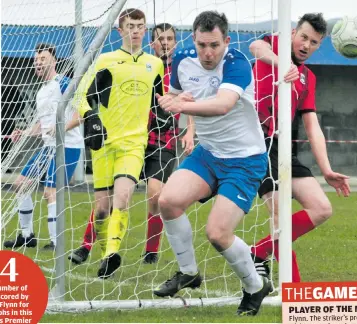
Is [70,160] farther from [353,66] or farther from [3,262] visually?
[353,66]

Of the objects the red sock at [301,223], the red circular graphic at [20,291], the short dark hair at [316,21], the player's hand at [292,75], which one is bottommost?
the red circular graphic at [20,291]

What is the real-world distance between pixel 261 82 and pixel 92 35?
1408mm

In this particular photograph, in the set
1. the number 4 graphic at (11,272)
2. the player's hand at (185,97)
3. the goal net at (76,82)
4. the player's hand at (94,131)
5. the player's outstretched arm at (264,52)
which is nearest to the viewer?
the player's hand at (185,97)

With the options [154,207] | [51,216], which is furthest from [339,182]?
[51,216]

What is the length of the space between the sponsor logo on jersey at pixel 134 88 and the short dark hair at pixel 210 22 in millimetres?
2095

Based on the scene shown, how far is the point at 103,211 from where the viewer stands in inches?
321

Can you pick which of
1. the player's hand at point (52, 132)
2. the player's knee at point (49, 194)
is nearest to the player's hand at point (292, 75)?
the player's hand at point (52, 132)

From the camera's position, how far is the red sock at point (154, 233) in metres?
8.66

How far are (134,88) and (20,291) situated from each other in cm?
229

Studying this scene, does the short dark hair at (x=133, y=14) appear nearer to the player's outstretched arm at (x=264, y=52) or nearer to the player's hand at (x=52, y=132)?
the player's hand at (x=52, y=132)

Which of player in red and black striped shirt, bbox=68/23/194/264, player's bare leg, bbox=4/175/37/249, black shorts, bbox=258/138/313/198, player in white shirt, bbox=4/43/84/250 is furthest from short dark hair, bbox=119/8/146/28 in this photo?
player's bare leg, bbox=4/175/37/249

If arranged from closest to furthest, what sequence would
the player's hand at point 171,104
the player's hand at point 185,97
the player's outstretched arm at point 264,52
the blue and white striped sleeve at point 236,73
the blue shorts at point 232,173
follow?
the player's hand at point 171,104 < the player's hand at point 185,97 < the blue and white striped sleeve at point 236,73 < the blue shorts at point 232,173 < the player's outstretched arm at point 264,52

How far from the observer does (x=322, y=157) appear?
275 inches

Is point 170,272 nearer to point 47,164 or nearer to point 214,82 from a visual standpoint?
point 47,164
